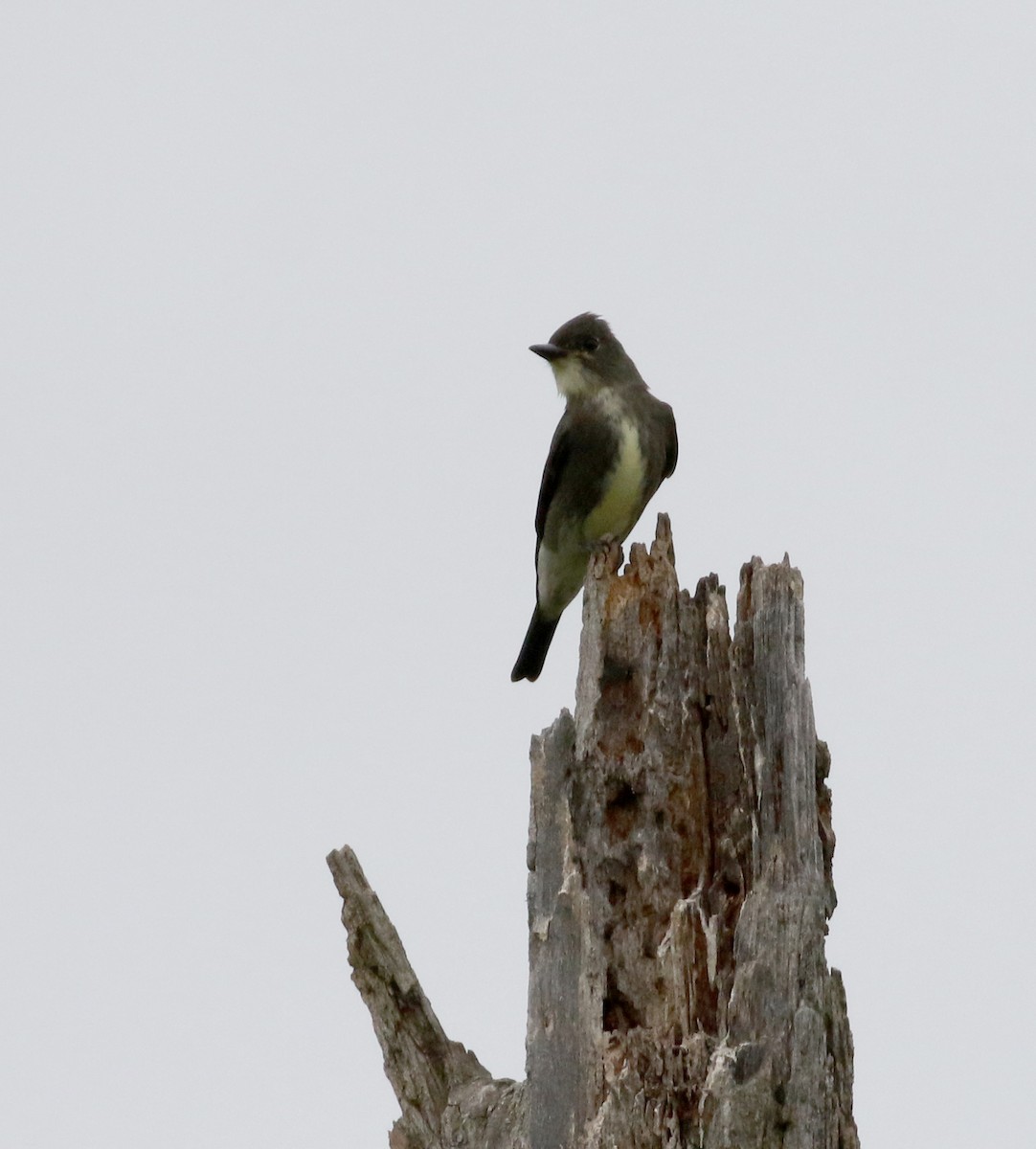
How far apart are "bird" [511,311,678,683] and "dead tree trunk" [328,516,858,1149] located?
3488 millimetres

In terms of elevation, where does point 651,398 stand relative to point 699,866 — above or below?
above

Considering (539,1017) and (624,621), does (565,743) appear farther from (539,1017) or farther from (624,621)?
(539,1017)

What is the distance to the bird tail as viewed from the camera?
1211 centimetres

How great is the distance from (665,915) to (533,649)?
18.3 ft

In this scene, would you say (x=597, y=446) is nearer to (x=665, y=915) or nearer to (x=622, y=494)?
(x=622, y=494)

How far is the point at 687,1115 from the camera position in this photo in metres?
6.25

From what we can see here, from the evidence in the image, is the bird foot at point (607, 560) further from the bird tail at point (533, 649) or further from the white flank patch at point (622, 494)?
the bird tail at point (533, 649)

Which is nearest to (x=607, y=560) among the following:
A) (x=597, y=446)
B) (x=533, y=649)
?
(x=597, y=446)

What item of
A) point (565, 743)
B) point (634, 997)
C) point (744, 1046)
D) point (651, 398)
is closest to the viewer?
point (744, 1046)

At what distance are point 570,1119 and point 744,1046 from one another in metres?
0.75

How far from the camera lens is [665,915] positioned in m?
6.64

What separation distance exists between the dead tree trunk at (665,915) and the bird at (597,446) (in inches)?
137

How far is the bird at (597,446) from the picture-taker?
10867mm

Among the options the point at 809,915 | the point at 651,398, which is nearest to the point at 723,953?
the point at 809,915
